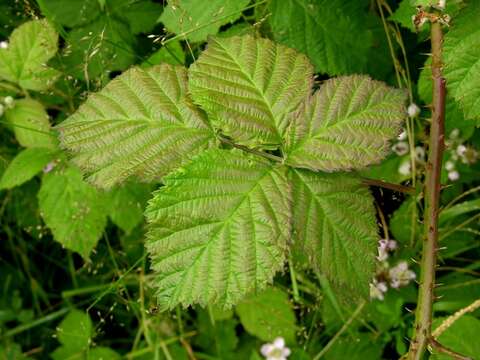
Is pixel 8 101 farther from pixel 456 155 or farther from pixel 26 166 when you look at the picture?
pixel 456 155

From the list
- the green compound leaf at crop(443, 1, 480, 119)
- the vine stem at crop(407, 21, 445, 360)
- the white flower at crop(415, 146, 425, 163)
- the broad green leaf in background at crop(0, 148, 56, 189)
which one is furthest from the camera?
the white flower at crop(415, 146, 425, 163)

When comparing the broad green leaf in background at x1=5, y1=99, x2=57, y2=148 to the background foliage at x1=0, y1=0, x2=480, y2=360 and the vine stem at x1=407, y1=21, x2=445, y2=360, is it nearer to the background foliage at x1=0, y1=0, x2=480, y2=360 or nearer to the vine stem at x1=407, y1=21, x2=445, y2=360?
the background foliage at x1=0, y1=0, x2=480, y2=360

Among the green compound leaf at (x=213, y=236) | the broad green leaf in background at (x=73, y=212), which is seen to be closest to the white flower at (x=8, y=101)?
the broad green leaf in background at (x=73, y=212)

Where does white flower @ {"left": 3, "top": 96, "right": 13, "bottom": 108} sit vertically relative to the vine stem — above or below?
above

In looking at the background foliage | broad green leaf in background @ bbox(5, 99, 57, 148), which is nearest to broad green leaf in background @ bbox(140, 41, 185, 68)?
the background foliage

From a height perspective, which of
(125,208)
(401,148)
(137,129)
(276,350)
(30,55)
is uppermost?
(30,55)

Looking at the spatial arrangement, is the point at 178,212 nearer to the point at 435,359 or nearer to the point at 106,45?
the point at 435,359

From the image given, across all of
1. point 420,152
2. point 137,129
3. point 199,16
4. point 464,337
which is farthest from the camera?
point 420,152

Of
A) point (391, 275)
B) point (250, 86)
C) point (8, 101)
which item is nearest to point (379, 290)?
point (391, 275)
